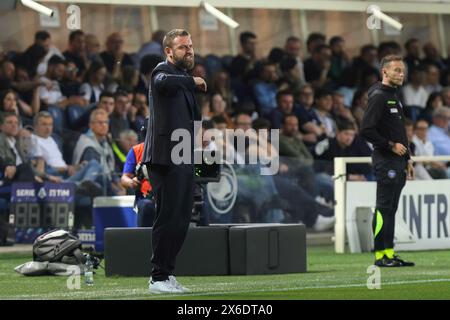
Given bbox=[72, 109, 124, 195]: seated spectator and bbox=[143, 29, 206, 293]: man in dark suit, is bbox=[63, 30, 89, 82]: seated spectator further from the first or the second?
bbox=[143, 29, 206, 293]: man in dark suit

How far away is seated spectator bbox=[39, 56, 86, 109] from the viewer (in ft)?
68.2

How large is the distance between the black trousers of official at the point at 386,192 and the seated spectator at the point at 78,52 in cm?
732

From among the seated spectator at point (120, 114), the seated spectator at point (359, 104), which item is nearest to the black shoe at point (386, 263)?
the seated spectator at point (120, 114)

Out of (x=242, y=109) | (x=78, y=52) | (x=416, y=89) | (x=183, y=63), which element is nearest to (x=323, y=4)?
(x=242, y=109)

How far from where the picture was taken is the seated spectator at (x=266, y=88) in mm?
23328

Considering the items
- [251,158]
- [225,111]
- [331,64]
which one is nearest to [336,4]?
[331,64]

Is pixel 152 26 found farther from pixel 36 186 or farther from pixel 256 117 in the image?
pixel 36 186

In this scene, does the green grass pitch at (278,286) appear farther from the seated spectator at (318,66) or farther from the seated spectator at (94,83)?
the seated spectator at (318,66)

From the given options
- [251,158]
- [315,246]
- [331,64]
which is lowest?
[315,246]

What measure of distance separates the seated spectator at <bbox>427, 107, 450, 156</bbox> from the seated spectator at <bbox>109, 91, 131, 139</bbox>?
18.4 feet

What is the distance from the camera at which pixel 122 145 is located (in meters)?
20.3

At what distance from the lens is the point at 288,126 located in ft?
74.2

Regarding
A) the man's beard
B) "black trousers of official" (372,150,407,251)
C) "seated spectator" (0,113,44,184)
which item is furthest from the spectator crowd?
the man's beard
